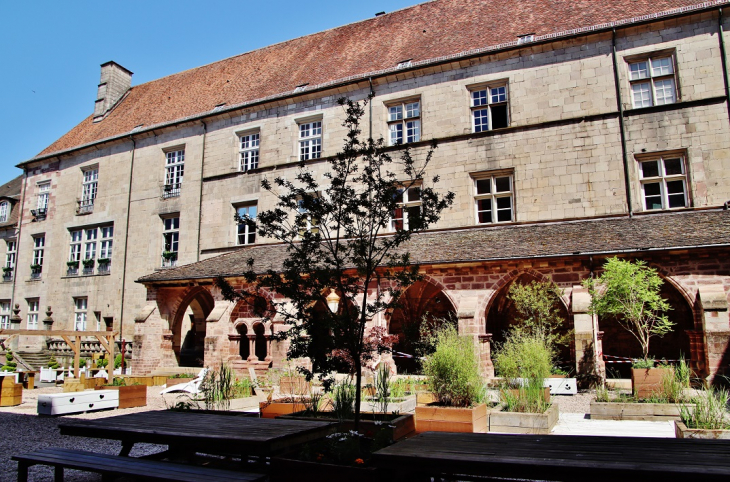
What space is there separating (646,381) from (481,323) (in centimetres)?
466

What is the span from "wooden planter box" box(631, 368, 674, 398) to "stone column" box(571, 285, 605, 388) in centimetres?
257

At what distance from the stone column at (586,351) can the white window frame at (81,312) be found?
18.6 metres

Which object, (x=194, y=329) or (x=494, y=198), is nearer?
(x=494, y=198)

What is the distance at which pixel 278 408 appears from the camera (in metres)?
7.94

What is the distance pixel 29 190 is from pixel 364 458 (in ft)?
87.5

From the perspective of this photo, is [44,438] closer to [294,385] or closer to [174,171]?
[294,385]

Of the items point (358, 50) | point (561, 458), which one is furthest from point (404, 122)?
point (561, 458)

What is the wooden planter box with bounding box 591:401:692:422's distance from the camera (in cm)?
803

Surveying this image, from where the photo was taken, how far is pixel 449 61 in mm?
16609

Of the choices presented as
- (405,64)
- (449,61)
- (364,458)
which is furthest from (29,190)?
(364,458)

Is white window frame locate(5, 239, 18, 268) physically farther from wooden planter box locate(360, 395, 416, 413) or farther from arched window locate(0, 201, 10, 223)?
wooden planter box locate(360, 395, 416, 413)

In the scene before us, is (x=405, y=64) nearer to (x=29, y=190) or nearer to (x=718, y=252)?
(x=718, y=252)

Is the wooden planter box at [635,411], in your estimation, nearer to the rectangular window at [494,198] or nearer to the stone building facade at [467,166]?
the stone building facade at [467,166]

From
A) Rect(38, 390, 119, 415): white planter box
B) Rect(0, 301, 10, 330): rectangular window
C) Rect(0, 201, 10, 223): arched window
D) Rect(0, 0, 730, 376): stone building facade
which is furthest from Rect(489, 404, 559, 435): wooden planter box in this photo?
Rect(0, 201, 10, 223): arched window
